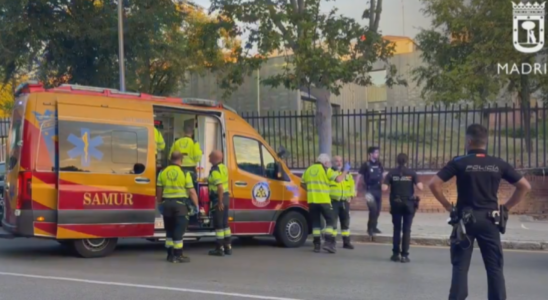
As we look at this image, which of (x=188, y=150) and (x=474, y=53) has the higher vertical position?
(x=474, y=53)

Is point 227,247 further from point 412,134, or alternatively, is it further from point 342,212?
point 412,134

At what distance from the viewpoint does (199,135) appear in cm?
1234

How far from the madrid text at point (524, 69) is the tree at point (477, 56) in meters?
0.06

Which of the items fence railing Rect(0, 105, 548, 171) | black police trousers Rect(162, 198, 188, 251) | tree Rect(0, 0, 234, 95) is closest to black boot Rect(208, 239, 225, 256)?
black police trousers Rect(162, 198, 188, 251)

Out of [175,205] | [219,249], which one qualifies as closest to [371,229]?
[219,249]

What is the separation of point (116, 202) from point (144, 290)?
2.84m

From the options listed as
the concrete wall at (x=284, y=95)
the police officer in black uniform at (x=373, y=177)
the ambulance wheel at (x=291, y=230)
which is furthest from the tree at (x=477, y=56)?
the concrete wall at (x=284, y=95)

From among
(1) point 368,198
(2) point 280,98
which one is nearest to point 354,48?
(1) point 368,198

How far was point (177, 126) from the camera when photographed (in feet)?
41.7

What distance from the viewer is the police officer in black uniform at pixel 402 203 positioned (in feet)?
34.2

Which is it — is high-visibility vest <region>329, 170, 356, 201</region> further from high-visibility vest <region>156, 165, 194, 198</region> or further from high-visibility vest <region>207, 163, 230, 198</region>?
high-visibility vest <region>156, 165, 194, 198</region>

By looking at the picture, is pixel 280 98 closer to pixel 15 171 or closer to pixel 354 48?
pixel 354 48

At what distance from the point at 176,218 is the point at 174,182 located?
557 millimetres

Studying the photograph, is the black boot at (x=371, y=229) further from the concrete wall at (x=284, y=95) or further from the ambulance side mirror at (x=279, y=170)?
the concrete wall at (x=284, y=95)
